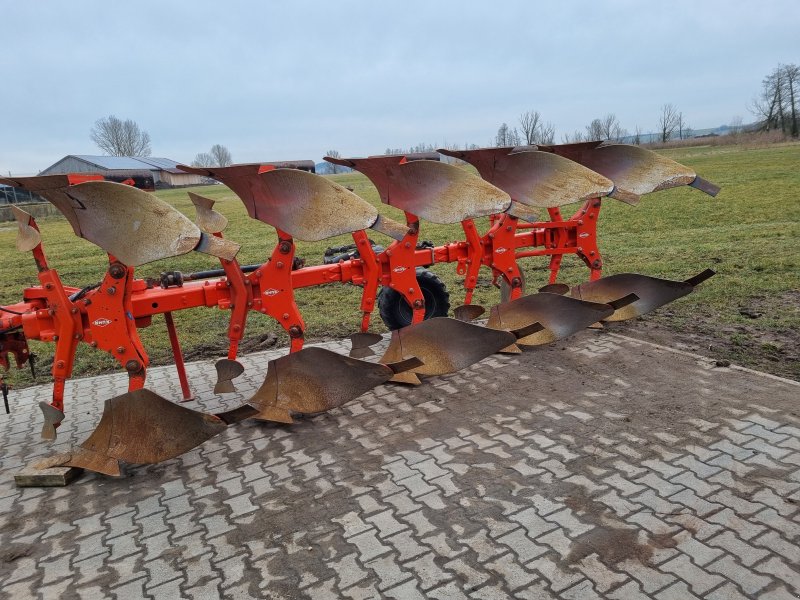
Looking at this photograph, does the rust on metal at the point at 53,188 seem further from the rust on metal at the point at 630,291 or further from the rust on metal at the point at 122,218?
the rust on metal at the point at 630,291

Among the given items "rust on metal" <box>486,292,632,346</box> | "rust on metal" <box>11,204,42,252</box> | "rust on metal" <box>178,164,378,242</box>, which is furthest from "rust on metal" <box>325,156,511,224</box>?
"rust on metal" <box>11,204,42,252</box>

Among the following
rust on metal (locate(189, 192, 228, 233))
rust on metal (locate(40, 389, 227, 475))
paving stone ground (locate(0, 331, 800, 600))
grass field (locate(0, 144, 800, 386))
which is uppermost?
rust on metal (locate(189, 192, 228, 233))

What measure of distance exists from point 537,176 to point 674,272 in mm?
3941

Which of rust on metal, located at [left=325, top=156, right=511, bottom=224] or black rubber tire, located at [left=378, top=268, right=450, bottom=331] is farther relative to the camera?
black rubber tire, located at [left=378, top=268, right=450, bottom=331]

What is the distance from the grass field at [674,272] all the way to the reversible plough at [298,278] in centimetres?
79

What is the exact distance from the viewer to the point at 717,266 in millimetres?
7930

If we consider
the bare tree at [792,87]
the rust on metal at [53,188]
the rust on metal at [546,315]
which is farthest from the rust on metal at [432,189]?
the bare tree at [792,87]

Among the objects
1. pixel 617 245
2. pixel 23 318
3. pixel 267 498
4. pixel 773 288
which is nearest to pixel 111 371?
pixel 23 318

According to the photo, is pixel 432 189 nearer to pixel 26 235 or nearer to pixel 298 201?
pixel 298 201

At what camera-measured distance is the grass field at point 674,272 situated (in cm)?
548

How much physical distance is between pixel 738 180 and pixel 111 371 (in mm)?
17967

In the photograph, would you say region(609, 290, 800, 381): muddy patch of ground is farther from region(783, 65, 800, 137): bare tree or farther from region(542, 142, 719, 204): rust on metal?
region(783, 65, 800, 137): bare tree

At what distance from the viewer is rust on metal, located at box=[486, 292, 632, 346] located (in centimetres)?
491

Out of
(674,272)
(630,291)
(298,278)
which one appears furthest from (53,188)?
(674,272)
